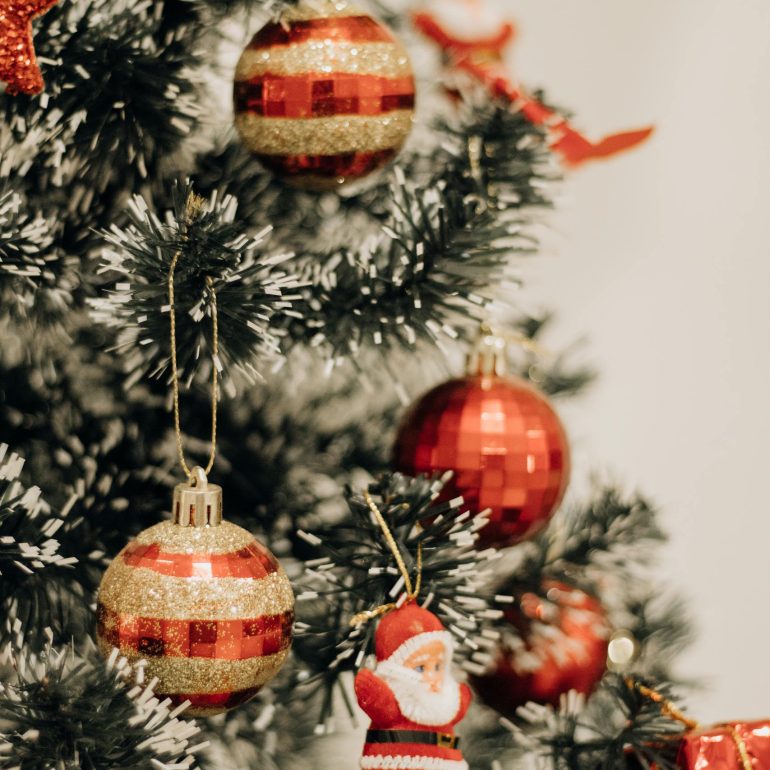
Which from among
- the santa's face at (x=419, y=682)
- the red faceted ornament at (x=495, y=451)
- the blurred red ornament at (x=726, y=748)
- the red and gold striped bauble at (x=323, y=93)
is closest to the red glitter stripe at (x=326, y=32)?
Result: the red and gold striped bauble at (x=323, y=93)

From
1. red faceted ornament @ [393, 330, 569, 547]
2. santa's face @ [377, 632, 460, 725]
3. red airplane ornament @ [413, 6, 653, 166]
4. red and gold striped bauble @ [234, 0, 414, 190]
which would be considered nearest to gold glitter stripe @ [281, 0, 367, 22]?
red and gold striped bauble @ [234, 0, 414, 190]

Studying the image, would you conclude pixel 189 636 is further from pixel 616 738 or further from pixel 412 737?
pixel 616 738

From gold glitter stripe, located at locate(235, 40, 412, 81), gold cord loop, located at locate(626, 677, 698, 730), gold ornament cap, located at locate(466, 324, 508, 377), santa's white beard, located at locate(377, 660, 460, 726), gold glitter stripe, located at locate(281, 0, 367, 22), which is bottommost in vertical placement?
gold cord loop, located at locate(626, 677, 698, 730)

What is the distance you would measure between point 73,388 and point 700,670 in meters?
0.70

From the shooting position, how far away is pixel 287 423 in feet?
2.59

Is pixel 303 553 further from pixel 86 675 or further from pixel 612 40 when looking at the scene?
pixel 612 40

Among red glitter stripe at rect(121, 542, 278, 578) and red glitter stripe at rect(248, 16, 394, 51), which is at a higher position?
red glitter stripe at rect(248, 16, 394, 51)

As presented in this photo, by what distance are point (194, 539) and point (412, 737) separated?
0.47 ft

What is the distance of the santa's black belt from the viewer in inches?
20.9

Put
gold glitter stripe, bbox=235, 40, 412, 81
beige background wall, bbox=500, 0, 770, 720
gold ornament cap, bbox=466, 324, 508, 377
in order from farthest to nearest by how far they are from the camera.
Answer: beige background wall, bbox=500, 0, 770, 720
gold ornament cap, bbox=466, 324, 508, 377
gold glitter stripe, bbox=235, 40, 412, 81

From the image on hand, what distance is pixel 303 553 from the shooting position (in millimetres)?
745

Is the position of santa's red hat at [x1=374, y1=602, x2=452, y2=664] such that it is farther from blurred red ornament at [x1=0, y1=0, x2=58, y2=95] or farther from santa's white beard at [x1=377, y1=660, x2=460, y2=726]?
blurred red ornament at [x1=0, y1=0, x2=58, y2=95]

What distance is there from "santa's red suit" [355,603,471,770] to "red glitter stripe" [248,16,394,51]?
0.99 ft

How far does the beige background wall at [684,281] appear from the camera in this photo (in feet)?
3.40
